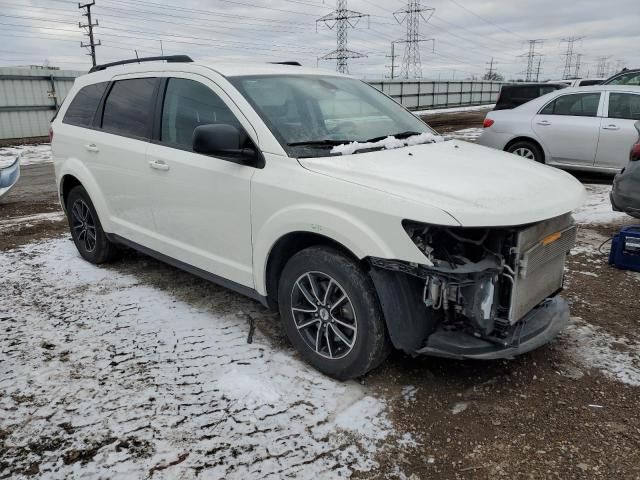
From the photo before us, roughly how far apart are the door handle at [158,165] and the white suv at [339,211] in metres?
0.02

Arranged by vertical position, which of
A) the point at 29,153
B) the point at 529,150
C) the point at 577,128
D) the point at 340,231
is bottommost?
the point at 29,153

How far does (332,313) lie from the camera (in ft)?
9.91

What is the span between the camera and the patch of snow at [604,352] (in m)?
3.16

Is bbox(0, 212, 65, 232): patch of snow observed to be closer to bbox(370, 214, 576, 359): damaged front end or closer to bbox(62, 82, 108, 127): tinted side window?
bbox(62, 82, 108, 127): tinted side window

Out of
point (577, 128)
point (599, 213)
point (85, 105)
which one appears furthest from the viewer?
point (577, 128)

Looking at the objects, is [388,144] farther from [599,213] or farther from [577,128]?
[577,128]

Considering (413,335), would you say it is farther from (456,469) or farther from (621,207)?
(621,207)

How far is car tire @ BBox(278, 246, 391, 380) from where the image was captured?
2811 mm

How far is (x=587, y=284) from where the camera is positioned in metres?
4.52

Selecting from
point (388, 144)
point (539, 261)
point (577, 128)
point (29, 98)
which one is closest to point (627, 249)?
point (539, 261)

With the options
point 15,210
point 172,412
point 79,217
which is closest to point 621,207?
point 172,412

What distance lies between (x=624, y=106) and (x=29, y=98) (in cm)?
1915

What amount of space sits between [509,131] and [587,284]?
5381mm

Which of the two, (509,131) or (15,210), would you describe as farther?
(509,131)
